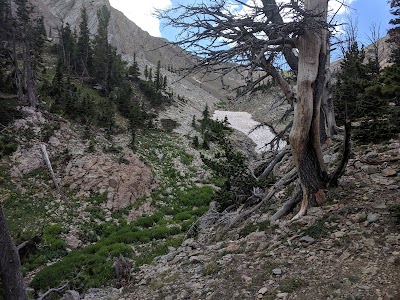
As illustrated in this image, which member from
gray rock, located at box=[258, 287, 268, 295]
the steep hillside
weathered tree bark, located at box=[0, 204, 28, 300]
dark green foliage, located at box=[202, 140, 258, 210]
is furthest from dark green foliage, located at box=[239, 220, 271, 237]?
the steep hillside

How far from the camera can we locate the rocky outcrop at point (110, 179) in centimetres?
1598

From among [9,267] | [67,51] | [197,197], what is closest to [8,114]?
[197,197]

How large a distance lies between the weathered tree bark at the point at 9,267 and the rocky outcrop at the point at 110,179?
989 cm

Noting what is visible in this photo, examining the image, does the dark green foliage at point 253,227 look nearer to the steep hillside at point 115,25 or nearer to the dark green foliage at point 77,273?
the dark green foliage at point 77,273

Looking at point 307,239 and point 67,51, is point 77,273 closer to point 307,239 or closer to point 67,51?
point 307,239

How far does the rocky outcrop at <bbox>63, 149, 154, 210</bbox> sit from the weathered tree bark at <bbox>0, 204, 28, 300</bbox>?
9.89 meters

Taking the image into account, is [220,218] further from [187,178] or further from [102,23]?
[102,23]

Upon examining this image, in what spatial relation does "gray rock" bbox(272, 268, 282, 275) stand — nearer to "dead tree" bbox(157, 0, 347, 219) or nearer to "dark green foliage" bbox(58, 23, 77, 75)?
"dead tree" bbox(157, 0, 347, 219)

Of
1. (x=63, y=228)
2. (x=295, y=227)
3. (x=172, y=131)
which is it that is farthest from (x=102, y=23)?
(x=295, y=227)

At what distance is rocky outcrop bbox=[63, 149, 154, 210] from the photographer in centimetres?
1598

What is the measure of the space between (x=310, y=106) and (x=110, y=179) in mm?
13187

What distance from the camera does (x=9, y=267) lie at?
535cm

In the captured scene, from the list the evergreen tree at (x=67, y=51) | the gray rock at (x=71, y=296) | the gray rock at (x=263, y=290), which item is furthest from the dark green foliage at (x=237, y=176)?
the evergreen tree at (x=67, y=51)

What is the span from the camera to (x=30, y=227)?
40.0 feet
